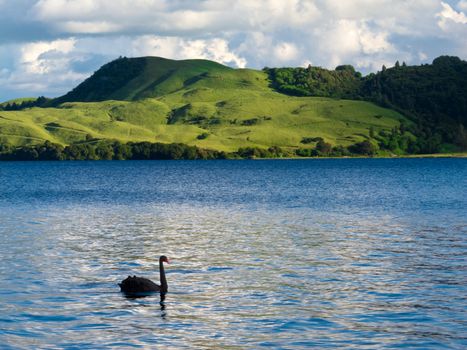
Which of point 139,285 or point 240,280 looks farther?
point 240,280

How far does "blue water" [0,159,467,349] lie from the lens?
2802 centimetres

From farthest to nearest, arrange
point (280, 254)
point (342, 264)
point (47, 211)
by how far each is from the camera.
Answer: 1. point (47, 211)
2. point (280, 254)
3. point (342, 264)

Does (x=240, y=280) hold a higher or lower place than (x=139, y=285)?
lower

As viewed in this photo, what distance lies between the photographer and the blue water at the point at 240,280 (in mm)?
28016

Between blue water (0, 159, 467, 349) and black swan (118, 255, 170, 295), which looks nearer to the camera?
blue water (0, 159, 467, 349)

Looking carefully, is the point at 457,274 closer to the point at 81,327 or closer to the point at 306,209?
the point at 81,327

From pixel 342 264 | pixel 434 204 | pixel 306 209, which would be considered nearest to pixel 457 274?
pixel 342 264

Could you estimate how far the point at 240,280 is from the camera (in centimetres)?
3888

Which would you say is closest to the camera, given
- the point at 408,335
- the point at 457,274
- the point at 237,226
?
the point at 408,335

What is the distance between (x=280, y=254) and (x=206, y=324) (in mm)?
19138

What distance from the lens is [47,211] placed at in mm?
84500

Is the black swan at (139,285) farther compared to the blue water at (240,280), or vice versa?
the black swan at (139,285)

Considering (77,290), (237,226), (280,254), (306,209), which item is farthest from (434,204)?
(77,290)

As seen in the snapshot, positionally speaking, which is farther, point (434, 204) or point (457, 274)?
point (434, 204)
